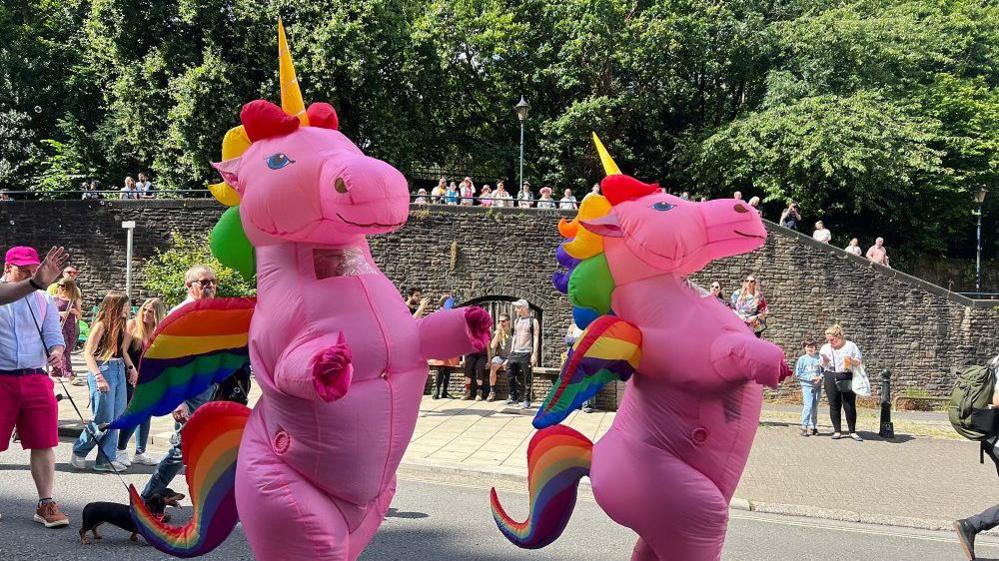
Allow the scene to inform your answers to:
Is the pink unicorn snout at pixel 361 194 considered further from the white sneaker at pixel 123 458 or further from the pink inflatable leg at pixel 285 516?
the white sneaker at pixel 123 458

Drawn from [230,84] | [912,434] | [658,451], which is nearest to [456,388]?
[912,434]

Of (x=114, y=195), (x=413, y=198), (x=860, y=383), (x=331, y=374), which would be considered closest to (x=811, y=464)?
(x=860, y=383)

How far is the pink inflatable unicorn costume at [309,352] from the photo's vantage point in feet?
12.3

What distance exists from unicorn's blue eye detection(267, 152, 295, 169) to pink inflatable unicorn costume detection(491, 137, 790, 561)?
1597mm

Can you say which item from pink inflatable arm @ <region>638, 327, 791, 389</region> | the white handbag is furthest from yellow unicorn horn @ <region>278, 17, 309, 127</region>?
the white handbag

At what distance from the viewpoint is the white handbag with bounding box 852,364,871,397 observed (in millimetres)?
12859

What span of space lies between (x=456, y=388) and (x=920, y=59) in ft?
62.9

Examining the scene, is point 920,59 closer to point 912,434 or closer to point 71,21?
point 912,434

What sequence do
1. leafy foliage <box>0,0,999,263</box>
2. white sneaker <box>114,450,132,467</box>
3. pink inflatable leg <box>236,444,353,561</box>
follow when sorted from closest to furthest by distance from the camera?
1. pink inflatable leg <box>236,444,353,561</box>
2. white sneaker <box>114,450,132,467</box>
3. leafy foliage <box>0,0,999,263</box>

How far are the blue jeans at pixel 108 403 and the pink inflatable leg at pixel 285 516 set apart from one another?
5.41m

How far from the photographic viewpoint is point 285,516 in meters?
3.72

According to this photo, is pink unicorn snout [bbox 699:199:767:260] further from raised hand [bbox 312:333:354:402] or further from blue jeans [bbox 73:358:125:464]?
blue jeans [bbox 73:358:125:464]

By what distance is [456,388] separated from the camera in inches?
771

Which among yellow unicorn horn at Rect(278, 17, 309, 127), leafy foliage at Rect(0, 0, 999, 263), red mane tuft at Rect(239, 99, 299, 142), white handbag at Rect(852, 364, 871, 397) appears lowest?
white handbag at Rect(852, 364, 871, 397)
